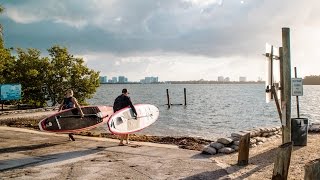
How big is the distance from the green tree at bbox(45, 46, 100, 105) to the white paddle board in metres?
17.5

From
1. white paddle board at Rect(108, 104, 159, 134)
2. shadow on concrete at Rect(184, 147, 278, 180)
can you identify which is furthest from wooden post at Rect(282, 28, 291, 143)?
white paddle board at Rect(108, 104, 159, 134)

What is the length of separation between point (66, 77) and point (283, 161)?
29.8m

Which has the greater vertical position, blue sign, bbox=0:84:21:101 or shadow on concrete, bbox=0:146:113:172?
blue sign, bbox=0:84:21:101

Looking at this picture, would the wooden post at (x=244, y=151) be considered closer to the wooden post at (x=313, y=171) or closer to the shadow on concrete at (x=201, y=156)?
the shadow on concrete at (x=201, y=156)

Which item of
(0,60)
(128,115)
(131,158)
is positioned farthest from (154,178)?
(0,60)

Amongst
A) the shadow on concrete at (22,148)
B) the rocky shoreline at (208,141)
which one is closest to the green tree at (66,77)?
the rocky shoreline at (208,141)

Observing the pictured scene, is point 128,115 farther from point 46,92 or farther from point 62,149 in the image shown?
point 46,92

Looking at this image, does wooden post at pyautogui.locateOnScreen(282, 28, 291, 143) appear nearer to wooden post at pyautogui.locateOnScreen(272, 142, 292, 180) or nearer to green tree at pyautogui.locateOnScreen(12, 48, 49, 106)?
wooden post at pyautogui.locateOnScreen(272, 142, 292, 180)

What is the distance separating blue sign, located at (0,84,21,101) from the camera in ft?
93.6

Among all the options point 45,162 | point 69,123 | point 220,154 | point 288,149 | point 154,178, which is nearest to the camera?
point 288,149

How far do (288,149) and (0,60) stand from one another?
24751mm

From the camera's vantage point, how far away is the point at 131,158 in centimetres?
1165

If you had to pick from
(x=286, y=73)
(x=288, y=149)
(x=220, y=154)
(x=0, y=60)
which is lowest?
(x=220, y=154)

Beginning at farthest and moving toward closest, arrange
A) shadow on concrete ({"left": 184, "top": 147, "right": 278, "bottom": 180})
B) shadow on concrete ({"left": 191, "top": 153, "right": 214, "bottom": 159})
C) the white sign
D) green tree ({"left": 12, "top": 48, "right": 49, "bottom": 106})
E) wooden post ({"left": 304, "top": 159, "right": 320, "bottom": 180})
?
1. green tree ({"left": 12, "top": 48, "right": 49, "bottom": 106})
2. the white sign
3. shadow on concrete ({"left": 191, "top": 153, "right": 214, "bottom": 159})
4. shadow on concrete ({"left": 184, "top": 147, "right": 278, "bottom": 180})
5. wooden post ({"left": 304, "top": 159, "right": 320, "bottom": 180})
